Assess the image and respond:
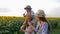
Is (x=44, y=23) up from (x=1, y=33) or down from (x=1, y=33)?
up

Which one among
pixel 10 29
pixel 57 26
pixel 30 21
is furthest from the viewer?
pixel 57 26

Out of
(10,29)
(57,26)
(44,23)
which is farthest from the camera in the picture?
(57,26)

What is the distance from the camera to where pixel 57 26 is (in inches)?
481

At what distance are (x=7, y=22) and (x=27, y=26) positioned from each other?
336cm

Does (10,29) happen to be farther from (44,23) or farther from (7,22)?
(44,23)

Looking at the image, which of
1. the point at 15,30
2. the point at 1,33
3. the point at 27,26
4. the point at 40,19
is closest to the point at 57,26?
the point at 15,30

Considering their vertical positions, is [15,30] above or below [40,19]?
below

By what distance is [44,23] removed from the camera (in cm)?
426

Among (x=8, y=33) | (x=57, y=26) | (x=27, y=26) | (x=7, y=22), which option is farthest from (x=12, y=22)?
(x=57, y=26)

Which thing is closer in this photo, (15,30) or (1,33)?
(1,33)

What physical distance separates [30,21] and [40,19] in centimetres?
74

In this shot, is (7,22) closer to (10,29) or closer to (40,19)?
(10,29)

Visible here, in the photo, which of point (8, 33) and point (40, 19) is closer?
point (40, 19)

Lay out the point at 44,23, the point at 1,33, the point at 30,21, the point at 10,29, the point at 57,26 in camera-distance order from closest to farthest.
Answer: the point at 44,23 → the point at 30,21 → the point at 1,33 → the point at 10,29 → the point at 57,26
